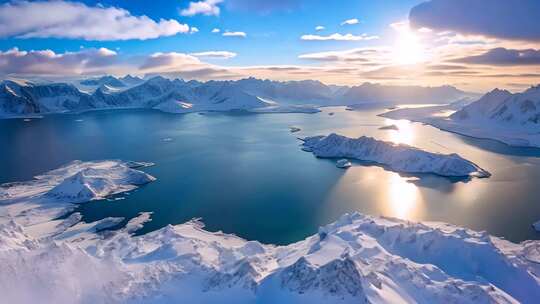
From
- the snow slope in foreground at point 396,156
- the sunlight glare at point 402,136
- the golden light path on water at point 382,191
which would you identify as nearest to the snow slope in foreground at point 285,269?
the golden light path on water at point 382,191

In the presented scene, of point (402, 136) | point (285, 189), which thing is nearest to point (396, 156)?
point (285, 189)

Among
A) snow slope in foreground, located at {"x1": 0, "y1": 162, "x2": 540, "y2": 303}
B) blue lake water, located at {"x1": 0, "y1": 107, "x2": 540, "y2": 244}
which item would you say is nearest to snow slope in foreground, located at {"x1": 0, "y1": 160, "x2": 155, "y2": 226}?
blue lake water, located at {"x1": 0, "y1": 107, "x2": 540, "y2": 244}

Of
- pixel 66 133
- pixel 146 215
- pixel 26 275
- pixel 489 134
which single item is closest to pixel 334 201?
pixel 146 215

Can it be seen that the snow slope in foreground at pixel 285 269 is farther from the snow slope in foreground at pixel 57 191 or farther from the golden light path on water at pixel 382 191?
the snow slope in foreground at pixel 57 191

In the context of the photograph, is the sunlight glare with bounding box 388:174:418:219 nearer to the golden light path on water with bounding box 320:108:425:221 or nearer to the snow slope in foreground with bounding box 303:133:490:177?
the golden light path on water with bounding box 320:108:425:221

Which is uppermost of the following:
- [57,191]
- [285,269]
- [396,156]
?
[396,156]

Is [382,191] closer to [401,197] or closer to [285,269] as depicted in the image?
[401,197]

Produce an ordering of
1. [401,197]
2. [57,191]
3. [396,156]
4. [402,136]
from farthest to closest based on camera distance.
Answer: [402,136] < [396,156] < [401,197] < [57,191]
